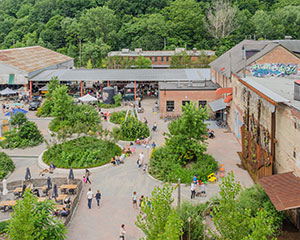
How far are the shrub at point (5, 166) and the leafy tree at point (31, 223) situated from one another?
1037cm

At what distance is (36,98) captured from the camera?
51.4 metres

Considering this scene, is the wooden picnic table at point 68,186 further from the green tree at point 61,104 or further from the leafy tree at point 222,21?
the leafy tree at point 222,21

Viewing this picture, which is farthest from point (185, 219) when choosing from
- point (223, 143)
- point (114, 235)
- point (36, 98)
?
point (36, 98)

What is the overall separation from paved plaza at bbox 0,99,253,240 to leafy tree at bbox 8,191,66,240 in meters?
2.49

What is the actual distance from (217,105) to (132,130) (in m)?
10.7

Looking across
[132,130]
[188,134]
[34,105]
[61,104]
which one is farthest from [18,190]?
[34,105]

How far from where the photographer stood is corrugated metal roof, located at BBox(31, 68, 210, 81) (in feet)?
166

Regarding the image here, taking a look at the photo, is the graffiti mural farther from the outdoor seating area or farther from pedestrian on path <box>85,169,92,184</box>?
the outdoor seating area

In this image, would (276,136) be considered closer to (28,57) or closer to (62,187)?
(62,187)

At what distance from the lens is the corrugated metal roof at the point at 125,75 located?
50469mm

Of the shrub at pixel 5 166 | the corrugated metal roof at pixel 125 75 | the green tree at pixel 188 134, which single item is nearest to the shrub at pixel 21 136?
the shrub at pixel 5 166

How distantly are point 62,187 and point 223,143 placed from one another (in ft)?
50.1

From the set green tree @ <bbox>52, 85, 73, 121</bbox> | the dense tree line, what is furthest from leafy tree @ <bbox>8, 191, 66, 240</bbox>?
the dense tree line

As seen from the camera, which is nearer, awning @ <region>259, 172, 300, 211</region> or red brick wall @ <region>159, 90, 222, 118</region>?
awning @ <region>259, 172, 300, 211</region>
